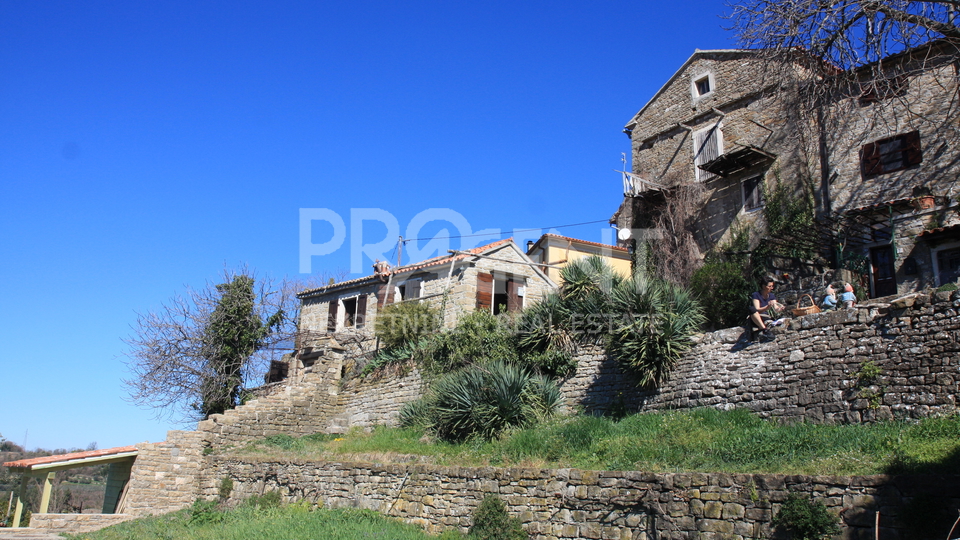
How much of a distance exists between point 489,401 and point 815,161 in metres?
13.1

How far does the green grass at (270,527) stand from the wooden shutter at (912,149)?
16497 millimetres

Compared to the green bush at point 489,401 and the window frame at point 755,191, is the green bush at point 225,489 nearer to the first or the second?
the green bush at point 489,401

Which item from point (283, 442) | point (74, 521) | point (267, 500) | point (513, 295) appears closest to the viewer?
point (267, 500)

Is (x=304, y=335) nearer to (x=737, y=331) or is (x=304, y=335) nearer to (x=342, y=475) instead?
(x=342, y=475)

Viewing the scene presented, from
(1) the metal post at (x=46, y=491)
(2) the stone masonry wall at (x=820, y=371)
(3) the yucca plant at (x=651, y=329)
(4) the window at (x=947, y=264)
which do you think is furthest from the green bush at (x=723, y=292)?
(1) the metal post at (x=46, y=491)

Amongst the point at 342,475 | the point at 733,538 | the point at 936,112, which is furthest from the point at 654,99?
the point at 733,538

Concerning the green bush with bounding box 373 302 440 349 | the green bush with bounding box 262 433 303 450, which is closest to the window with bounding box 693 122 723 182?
the green bush with bounding box 373 302 440 349

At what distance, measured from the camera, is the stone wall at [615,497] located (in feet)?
24.0

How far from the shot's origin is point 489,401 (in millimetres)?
14523

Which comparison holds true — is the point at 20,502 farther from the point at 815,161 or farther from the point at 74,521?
the point at 815,161

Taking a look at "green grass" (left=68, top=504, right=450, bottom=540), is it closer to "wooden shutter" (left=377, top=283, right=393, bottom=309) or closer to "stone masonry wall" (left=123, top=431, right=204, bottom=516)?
"stone masonry wall" (left=123, top=431, right=204, bottom=516)

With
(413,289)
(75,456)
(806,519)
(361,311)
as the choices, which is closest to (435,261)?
(413,289)

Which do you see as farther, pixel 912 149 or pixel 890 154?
pixel 890 154

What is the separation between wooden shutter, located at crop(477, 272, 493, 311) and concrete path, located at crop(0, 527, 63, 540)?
1427 cm
